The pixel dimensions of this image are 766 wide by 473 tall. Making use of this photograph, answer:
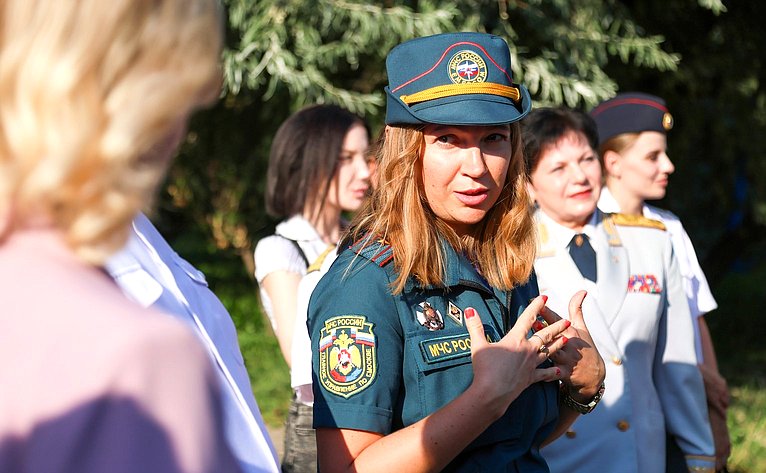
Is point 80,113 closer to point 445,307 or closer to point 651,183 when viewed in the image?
point 445,307

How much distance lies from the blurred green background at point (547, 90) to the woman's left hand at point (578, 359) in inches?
91.2

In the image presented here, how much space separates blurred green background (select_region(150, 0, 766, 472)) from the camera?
20.8 ft

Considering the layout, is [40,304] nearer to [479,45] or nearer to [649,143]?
[479,45]

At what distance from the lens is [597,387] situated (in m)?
2.57

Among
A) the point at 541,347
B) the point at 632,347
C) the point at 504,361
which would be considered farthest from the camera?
the point at 632,347

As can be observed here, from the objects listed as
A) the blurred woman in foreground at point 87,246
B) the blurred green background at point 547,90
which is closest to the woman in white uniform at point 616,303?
the blurred green background at point 547,90

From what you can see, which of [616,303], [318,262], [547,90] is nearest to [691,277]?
[616,303]

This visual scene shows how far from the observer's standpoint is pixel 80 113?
1005 millimetres

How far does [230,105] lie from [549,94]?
2.81 meters

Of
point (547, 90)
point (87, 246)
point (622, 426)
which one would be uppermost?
point (547, 90)

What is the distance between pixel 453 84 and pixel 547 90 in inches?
159

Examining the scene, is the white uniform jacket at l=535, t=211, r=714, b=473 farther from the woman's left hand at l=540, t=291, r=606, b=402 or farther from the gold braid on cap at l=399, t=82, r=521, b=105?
the gold braid on cap at l=399, t=82, r=521, b=105

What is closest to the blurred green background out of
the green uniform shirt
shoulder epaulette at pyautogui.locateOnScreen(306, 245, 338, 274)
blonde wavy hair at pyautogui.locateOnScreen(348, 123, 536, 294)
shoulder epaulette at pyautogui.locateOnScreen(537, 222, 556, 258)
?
shoulder epaulette at pyautogui.locateOnScreen(306, 245, 338, 274)

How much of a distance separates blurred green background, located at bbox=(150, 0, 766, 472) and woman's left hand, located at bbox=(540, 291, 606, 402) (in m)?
2.32
